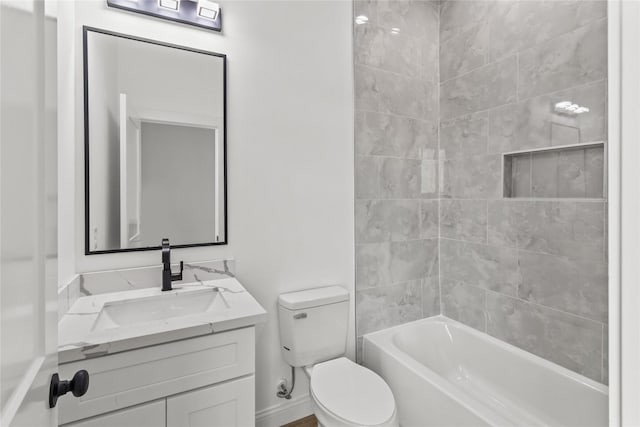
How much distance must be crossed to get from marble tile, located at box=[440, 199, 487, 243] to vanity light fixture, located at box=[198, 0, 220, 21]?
1.84 m

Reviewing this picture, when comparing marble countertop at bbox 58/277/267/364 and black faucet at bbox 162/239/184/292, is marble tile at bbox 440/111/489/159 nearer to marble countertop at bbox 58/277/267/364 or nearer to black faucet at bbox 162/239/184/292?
marble countertop at bbox 58/277/267/364

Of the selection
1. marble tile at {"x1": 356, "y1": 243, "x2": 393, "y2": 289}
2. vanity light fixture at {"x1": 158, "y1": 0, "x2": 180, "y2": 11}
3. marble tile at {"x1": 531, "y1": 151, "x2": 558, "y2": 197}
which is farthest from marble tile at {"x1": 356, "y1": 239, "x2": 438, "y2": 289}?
vanity light fixture at {"x1": 158, "y1": 0, "x2": 180, "y2": 11}

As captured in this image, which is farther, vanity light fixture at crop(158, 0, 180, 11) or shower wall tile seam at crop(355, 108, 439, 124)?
shower wall tile seam at crop(355, 108, 439, 124)

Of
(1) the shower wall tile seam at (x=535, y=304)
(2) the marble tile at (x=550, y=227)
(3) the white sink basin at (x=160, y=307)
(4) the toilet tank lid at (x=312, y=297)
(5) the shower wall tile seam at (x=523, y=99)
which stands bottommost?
(1) the shower wall tile seam at (x=535, y=304)

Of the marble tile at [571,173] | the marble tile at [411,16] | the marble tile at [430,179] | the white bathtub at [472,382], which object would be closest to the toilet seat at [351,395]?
the white bathtub at [472,382]

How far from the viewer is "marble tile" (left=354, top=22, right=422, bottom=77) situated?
211cm

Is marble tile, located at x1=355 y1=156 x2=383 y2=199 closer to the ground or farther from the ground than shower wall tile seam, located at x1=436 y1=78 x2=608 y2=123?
closer to the ground

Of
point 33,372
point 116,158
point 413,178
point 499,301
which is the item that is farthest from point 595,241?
point 116,158

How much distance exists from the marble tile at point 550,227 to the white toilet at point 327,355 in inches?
41.3

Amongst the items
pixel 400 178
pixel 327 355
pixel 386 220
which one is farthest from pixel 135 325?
pixel 400 178

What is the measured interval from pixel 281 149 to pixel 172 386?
124 centimetres

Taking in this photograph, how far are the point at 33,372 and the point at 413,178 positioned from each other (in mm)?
2153

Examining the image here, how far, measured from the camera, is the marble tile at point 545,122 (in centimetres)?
159

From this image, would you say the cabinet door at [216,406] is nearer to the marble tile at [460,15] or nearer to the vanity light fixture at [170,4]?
the vanity light fixture at [170,4]
